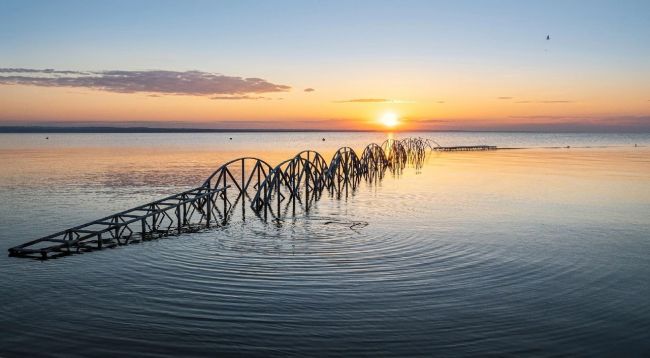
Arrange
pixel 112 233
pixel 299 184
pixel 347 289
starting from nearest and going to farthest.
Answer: pixel 347 289 → pixel 112 233 → pixel 299 184

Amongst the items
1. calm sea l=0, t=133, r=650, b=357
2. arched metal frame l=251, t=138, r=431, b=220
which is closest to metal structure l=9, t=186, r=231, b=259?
calm sea l=0, t=133, r=650, b=357

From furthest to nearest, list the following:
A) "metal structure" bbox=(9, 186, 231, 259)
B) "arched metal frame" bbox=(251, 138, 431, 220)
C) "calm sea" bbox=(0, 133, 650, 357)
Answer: "arched metal frame" bbox=(251, 138, 431, 220) < "metal structure" bbox=(9, 186, 231, 259) < "calm sea" bbox=(0, 133, 650, 357)

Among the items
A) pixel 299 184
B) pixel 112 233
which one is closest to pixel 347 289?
pixel 112 233

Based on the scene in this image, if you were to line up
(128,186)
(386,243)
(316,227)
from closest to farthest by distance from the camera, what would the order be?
(386,243) → (316,227) → (128,186)

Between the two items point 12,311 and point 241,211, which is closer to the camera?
point 12,311

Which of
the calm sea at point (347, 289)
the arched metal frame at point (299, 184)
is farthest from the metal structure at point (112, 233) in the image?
the arched metal frame at point (299, 184)

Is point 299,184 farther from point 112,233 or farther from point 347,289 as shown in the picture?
point 347,289

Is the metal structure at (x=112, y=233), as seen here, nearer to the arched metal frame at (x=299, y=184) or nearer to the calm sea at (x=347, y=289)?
the calm sea at (x=347, y=289)

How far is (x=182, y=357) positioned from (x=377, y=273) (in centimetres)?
701

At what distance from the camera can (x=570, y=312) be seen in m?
12.3

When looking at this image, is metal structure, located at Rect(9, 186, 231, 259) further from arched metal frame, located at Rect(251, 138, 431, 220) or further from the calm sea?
arched metal frame, located at Rect(251, 138, 431, 220)

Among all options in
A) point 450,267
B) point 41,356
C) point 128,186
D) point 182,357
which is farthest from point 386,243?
point 128,186

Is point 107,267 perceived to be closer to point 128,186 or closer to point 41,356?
point 41,356

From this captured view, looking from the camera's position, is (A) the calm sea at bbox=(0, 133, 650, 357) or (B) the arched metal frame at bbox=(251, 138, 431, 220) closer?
(A) the calm sea at bbox=(0, 133, 650, 357)
